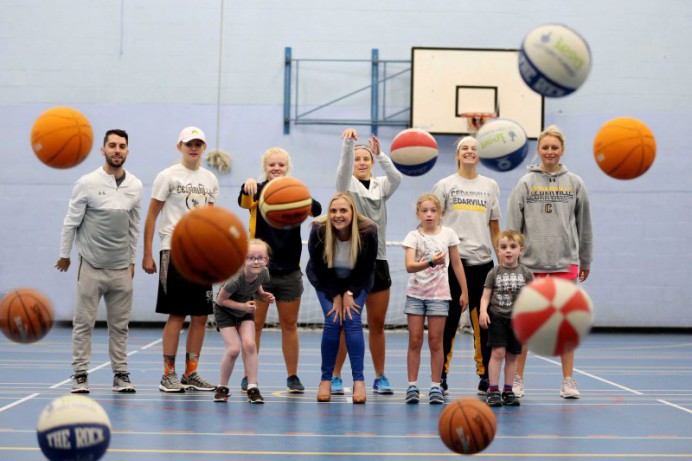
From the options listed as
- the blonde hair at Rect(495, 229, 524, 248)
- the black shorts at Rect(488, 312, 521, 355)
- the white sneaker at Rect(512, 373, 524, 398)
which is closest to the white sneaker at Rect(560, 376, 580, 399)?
the white sneaker at Rect(512, 373, 524, 398)

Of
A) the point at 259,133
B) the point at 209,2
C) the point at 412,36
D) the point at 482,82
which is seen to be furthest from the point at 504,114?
the point at 209,2

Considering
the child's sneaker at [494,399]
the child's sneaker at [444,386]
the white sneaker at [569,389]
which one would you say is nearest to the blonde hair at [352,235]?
the child's sneaker at [444,386]

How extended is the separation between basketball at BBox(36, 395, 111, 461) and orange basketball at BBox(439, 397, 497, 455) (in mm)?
1476

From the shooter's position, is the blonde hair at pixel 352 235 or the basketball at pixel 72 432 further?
the blonde hair at pixel 352 235

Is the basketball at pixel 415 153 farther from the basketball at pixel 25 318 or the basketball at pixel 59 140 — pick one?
the basketball at pixel 25 318

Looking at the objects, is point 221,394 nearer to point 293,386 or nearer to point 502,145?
point 293,386

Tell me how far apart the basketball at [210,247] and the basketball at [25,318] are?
1485 mm

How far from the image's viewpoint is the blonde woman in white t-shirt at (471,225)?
21.8 feet

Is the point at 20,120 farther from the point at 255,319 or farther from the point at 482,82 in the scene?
the point at 255,319

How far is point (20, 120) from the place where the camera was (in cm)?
1303

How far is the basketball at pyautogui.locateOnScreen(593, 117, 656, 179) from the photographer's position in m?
4.92

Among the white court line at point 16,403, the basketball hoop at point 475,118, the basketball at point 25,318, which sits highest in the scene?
the basketball hoop at point 475,118

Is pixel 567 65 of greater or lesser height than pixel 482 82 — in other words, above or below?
below

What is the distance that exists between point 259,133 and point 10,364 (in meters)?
5.67
